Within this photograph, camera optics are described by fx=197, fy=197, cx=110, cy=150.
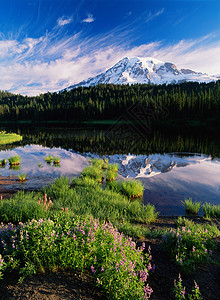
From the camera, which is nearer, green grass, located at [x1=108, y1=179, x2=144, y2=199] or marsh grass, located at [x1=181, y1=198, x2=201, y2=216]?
marsh grass, located at [x1=181, y1=198, x2=201, y2=216]

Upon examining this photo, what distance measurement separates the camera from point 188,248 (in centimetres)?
591

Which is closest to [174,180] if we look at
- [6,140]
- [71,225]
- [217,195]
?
[217,195]

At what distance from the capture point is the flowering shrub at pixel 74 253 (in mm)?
4316

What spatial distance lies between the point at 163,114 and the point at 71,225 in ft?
393

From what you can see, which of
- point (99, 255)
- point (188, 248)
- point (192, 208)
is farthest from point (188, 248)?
point (192, 208)

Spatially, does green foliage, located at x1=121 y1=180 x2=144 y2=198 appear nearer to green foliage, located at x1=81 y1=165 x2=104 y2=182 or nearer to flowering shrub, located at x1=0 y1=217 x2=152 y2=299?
green foliage, located at x1=81 y1=165 x2=104 y2=182

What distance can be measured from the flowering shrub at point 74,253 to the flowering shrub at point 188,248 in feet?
4.29

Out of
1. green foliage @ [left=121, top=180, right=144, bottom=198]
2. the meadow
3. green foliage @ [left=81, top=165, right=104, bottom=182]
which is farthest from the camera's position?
green foliage @ [left=81, top=165, right=104, bottom=182]

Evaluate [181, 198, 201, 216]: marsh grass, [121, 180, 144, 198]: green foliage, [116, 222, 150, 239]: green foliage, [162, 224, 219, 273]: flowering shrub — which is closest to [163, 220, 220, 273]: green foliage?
[162, 224, 219, 273]: flowering shrub

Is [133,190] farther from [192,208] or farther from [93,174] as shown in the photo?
[93,174]

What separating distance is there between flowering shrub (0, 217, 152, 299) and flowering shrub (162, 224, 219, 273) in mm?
1307

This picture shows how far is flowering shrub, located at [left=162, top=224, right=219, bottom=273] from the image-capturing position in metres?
5.44

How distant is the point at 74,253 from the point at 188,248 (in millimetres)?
3447

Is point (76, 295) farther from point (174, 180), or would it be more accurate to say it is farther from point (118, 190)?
point (174, 180)
